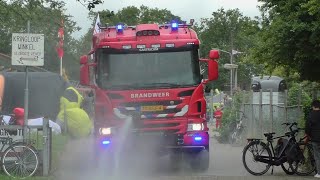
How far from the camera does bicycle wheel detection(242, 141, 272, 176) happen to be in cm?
1241

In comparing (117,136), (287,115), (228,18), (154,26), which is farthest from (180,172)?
(228,18)

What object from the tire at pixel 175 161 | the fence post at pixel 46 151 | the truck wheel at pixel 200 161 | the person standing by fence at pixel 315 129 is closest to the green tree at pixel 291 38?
the person standing by fence at pixel 315 129

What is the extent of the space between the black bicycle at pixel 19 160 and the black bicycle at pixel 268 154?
14.9 feet

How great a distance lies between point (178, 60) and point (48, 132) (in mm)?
3293

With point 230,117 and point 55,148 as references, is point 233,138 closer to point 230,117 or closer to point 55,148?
point 230,117

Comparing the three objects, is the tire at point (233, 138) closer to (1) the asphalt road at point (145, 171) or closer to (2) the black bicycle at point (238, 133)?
(2) the black bicycle at point (238, 133)

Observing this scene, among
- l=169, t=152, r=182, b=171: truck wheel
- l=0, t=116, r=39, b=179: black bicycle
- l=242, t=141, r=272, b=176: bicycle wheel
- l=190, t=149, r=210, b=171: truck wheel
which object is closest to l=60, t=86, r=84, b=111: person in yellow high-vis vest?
l=169, t=152, r=182, b=171: truck wheel

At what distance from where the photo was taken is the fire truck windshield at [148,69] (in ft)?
41.7

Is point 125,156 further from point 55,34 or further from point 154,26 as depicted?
point 55,34

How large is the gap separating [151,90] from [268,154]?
2.89m

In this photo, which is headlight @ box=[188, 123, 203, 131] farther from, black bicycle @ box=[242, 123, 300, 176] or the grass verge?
the grass verge

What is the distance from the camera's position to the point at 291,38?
11.4 meters

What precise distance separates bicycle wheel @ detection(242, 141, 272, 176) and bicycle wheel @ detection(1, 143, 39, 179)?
4.52 m

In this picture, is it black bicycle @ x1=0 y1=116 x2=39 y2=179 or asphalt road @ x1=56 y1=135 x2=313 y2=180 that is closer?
black bicycle @ x1=0 y1=116 x2=39 y2=179
